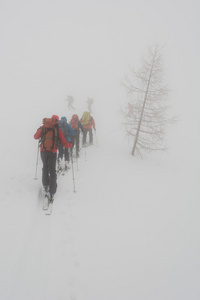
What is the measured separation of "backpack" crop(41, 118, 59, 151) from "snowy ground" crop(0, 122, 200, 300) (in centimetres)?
172

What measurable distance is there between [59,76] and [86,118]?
35370 mm

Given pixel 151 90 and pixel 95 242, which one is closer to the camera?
pixel 95 242

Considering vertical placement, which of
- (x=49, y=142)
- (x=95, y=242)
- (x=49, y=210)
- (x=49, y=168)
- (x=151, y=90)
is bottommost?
(x=95, y=242)

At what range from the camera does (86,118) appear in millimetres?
9945

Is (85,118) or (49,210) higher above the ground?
(85,118)

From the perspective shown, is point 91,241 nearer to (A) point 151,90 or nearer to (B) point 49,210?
(B) point 49,210

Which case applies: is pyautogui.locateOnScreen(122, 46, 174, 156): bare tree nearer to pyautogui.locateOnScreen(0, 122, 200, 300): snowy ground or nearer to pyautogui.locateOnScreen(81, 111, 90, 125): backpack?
pyautogui.locateOnScreen(81, 111, 90, 125): backpack

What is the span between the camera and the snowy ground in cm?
322

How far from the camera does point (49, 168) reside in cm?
518

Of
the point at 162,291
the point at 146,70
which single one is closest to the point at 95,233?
the point at 162,291

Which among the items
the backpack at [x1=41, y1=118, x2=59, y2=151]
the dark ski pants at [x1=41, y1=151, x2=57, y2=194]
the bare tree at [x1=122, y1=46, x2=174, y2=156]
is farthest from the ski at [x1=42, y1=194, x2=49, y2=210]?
the bare tree at [x1=122, y1=46, x2=174, y2=156]

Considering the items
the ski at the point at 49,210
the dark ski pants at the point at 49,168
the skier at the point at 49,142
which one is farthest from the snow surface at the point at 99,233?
the skier at the point at 49,142

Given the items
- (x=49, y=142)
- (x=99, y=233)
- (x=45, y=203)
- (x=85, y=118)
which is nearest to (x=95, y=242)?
(x=99, y=233)

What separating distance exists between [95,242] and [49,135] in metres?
3.22
